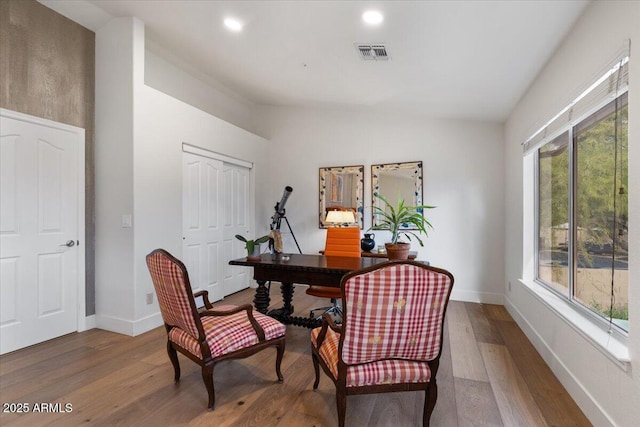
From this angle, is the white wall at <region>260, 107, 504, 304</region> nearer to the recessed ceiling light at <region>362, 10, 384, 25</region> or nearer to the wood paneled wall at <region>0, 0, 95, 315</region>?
the recessed ceiling light at <region>362, 10, 384, 25</region>

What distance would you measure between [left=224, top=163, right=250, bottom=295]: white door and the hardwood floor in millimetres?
1740

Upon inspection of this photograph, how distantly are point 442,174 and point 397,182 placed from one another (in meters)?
0.62

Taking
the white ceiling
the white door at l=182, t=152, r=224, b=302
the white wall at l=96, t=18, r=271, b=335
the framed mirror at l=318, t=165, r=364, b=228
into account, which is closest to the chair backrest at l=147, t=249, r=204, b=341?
the white wall at l=96, t=18, r=271, b=335

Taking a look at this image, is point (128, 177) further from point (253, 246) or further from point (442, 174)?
point (442, 174)

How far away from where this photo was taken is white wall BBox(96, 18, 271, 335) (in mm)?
3027

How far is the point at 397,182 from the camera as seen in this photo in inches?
179

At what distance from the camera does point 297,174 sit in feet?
16.9

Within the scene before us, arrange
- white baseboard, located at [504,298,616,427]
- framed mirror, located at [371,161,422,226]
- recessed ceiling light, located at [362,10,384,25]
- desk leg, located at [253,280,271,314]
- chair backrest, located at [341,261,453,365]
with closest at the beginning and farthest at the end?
chair backrest, located at [341,261,453,365], white baseboard, located at [504,298,616,427], recessed ceiling light, located at [362,10,384,25], desk leg, located at [253,280,271,314], framed mirror, located at [371,161,422,226]

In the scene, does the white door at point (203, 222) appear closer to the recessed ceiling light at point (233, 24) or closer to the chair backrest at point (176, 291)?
the recessed ceiling light at point (233, 24)

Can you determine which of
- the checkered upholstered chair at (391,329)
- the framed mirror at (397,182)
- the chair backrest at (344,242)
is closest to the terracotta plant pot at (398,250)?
the chair backrest at (344,242)

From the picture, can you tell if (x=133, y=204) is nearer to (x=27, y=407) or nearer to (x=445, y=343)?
(x=27, y=407)

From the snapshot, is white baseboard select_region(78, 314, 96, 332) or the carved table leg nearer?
white baseboard select_region(78, 314, 96, 332)

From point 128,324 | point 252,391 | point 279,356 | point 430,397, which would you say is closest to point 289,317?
point 279,356

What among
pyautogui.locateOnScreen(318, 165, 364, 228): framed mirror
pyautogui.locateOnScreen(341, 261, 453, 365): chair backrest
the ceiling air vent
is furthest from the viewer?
pyautogui.locateOnScreen(318, 165, 364, 228): framed mirror
